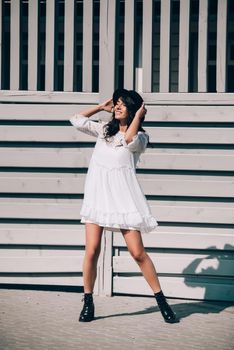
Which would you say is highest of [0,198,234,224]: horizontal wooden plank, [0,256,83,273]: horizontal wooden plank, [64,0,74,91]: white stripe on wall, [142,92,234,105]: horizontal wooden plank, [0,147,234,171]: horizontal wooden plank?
[64,0,74,91]: white stripe on wall

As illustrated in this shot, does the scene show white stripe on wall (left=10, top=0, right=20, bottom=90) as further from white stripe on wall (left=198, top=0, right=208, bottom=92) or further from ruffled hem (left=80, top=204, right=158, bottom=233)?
ruffled hem (left=80, top=204, right=158, bottom=233)

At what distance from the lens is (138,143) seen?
21.6 feet

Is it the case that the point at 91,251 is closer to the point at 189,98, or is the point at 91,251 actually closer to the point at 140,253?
the point at 140,253

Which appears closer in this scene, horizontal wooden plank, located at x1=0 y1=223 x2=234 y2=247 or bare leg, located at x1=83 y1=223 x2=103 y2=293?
bare leg, located at x1=83 y1=223 x2=103 y2=293

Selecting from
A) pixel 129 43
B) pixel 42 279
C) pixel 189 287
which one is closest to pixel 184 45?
pixel 129 43

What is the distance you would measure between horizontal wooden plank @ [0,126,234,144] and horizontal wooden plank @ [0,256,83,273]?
3.47 feet

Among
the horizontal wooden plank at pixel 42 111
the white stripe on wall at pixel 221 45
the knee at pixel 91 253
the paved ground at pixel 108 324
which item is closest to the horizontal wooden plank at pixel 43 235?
the paved ground at pixel 108 324

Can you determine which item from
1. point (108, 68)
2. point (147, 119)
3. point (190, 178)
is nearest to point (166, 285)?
point (190, 178)

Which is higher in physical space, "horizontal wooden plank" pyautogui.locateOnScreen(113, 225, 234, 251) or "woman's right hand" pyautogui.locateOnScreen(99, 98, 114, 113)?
"woman's right hand" pyautogui.locateOnScreen(99, 98, 114, 113)

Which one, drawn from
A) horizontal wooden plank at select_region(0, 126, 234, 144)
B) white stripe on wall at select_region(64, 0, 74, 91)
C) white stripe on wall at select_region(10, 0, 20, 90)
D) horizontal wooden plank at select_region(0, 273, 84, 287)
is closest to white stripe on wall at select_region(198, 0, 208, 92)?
horizontal wooden plank at select_region(0, 126, 234, 144)

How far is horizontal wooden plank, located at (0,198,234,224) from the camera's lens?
761 centimetres

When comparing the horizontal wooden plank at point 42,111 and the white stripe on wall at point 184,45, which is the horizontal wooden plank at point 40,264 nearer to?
the horizontal wooden plank at point 42,111

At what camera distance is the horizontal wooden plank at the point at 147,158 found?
7602 mm

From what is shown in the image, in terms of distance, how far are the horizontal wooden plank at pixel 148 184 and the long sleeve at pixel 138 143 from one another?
1.02 m
